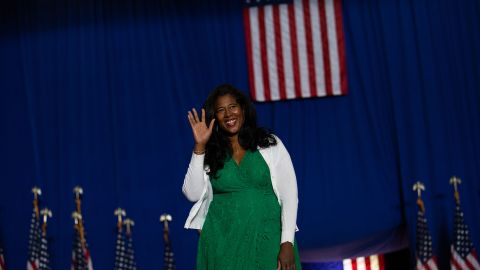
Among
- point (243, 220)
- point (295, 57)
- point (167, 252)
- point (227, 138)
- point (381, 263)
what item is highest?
point (295, 57)

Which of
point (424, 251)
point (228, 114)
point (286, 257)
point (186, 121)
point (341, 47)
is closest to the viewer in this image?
point (286, 257)

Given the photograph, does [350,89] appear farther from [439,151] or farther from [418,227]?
[418,227]

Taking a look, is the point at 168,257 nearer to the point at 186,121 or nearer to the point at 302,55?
the point at 186,121

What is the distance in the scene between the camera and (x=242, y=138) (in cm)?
274

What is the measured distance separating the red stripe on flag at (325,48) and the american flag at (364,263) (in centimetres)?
124

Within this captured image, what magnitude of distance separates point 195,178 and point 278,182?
31 cm

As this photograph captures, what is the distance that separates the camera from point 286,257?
103 inches

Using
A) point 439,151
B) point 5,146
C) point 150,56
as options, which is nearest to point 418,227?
point 439,151

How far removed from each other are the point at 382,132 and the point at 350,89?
401 millimetres

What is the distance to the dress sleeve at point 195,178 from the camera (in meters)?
2.63

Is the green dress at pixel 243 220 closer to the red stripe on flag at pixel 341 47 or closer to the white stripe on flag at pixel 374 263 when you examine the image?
the white stripe on flag at pixel 374 263

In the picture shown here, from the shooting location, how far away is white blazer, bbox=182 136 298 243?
8.63ft

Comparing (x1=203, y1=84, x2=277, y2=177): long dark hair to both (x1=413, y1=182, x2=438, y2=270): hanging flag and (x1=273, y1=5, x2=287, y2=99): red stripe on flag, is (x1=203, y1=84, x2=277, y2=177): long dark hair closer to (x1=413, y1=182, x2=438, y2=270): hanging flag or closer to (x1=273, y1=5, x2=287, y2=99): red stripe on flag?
(x1=413, y1=182, x2=438, y2=270): hanging flag

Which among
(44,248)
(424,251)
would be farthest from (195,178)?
(44,248)
